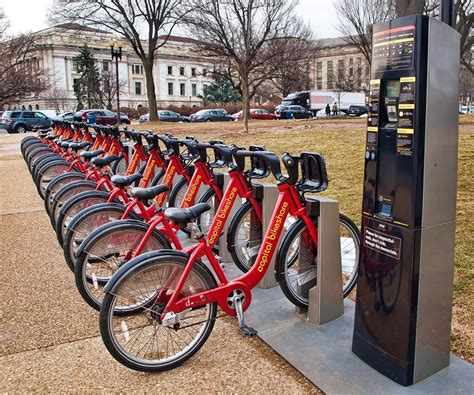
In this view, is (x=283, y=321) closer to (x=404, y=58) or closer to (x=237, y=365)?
(x=237, y=365)

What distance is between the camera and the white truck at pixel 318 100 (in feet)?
153

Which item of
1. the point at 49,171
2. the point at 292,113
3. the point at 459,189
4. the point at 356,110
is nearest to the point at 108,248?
the point at 49,171

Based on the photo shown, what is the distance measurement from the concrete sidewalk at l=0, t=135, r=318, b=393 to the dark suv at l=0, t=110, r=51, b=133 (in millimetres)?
32600

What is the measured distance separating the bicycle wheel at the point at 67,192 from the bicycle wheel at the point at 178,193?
81cm

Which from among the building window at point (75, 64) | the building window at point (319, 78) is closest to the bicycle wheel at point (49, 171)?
the building window at point (75, 64)

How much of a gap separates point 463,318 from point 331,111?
40.0m

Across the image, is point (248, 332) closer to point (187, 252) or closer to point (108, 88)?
point (187, 252)

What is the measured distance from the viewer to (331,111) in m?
41.9

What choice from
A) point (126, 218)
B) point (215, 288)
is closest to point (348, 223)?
point (215, 288)

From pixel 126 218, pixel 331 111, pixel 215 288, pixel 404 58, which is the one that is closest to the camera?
pixel 404 58

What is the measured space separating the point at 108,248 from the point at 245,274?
3.45 ft

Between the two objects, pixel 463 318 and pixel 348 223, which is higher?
pixel 348 223

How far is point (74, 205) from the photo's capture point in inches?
176

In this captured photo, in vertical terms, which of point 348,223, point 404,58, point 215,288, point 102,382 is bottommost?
point 102,382
